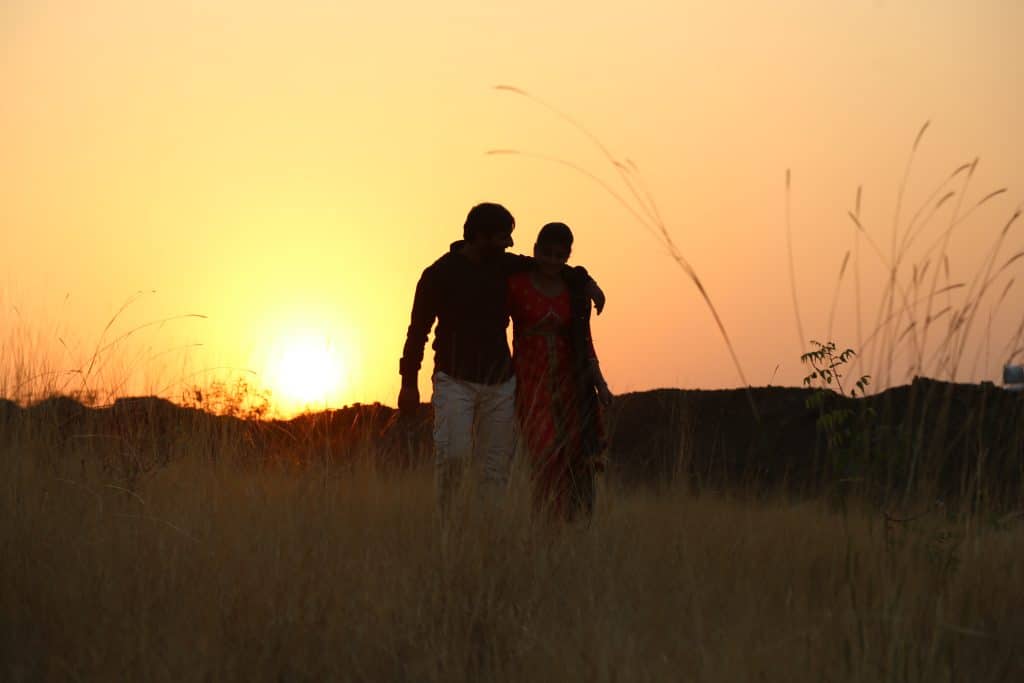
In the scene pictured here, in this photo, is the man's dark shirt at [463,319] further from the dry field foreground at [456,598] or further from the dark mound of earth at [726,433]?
the dry field foreground at [456,598]

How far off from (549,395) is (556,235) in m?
0.73

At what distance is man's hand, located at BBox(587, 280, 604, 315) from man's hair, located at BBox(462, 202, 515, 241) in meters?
0.50

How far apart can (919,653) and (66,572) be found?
8.66 ft

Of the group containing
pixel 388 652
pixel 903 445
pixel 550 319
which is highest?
pixel 550 319

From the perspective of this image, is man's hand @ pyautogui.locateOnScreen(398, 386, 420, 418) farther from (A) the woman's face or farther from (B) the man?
(A) the woman's face

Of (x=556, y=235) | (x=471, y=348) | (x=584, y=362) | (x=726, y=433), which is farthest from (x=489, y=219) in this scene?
(x=726, y=433)

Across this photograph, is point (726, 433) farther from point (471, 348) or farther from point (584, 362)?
point (471, 348)

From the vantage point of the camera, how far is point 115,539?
168 inches

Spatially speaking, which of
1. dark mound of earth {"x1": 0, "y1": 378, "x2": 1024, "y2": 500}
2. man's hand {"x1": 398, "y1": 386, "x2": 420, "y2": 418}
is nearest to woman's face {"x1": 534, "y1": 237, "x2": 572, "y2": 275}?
man's hand {"x1": 398, "y1": 386, "x2": 420, "y2": 418}

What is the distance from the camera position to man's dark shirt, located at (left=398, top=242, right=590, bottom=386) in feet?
16.9

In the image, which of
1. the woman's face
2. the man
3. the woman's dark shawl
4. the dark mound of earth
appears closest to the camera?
the dark mound of earth

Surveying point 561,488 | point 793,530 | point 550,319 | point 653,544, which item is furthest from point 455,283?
point 793,530

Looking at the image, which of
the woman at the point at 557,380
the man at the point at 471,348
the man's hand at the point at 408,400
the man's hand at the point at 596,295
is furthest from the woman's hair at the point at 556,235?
the man's hand at the point at 408,400

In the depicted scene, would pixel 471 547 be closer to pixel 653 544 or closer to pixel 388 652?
pixel 388 652
